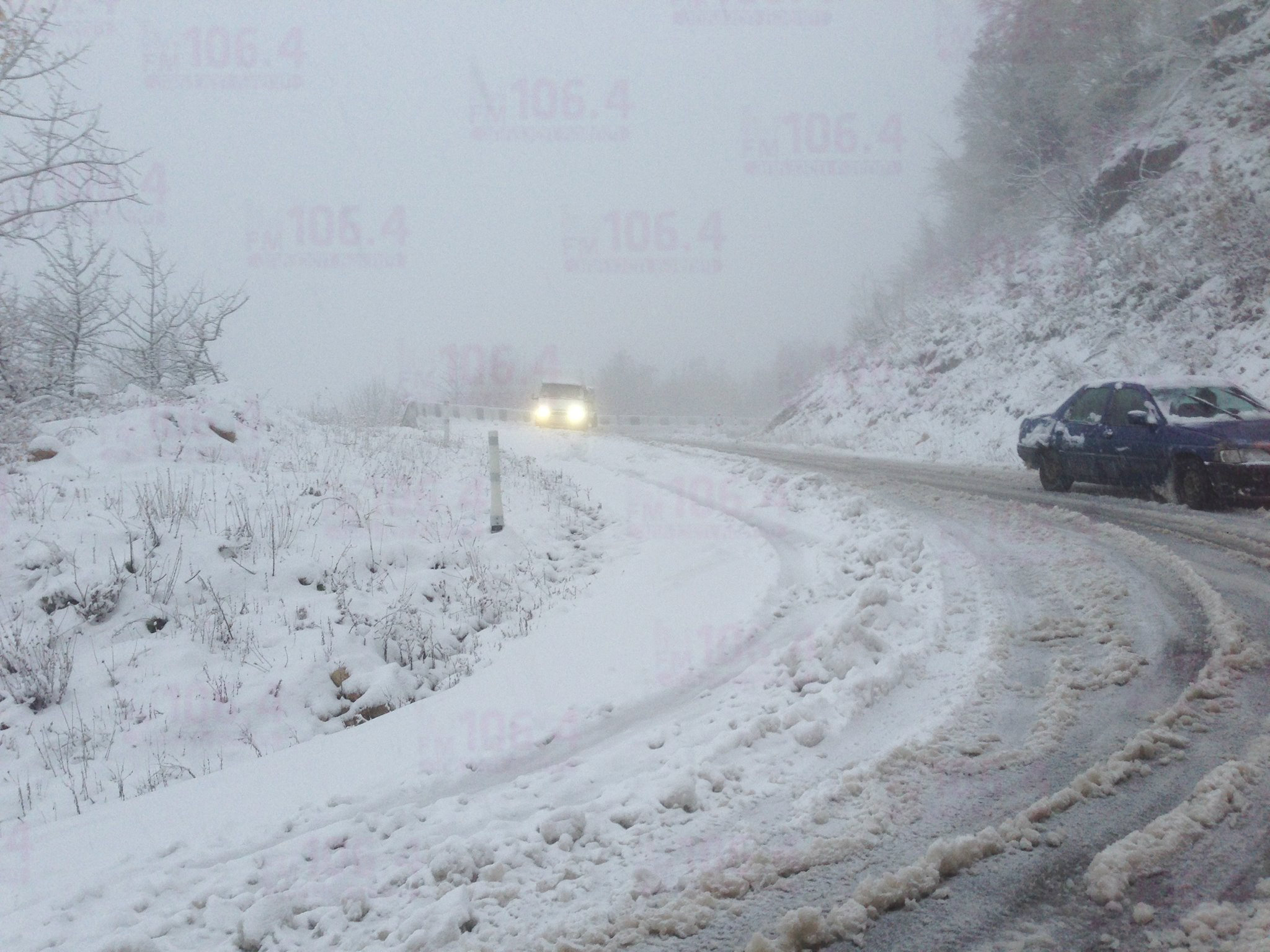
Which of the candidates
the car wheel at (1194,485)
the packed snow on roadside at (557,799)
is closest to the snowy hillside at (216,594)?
the packed snow on roadside at (557,799)

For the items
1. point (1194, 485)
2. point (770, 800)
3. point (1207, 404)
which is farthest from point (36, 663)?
point (1207, 404)

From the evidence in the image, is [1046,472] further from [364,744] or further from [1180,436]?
[364,744]

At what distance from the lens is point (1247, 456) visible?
7.89m

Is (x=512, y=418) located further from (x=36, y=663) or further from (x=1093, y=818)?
(x=1093, y=818)

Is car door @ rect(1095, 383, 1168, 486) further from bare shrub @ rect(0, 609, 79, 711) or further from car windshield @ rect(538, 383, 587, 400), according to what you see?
car windshield @ rect(538, 383, 587, 400)

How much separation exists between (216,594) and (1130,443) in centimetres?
1061

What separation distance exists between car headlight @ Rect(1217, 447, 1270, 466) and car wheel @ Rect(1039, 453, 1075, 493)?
236 centimetres

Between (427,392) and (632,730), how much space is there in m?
69.6

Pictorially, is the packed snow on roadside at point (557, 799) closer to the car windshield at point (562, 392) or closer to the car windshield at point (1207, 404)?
the car windshield at point (1207, 404)

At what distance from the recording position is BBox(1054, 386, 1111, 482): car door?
9.91m

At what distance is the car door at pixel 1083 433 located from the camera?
9906mm

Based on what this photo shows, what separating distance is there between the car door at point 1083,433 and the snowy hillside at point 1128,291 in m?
4.15

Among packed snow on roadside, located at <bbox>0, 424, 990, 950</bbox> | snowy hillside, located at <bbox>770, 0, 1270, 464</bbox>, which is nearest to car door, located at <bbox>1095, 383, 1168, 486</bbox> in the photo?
snowy hillside, located at <bbox>770, 0, 1270, 464</bbox>

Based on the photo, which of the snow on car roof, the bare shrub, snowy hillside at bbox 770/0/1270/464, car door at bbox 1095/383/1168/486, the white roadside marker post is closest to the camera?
the bare shrub
